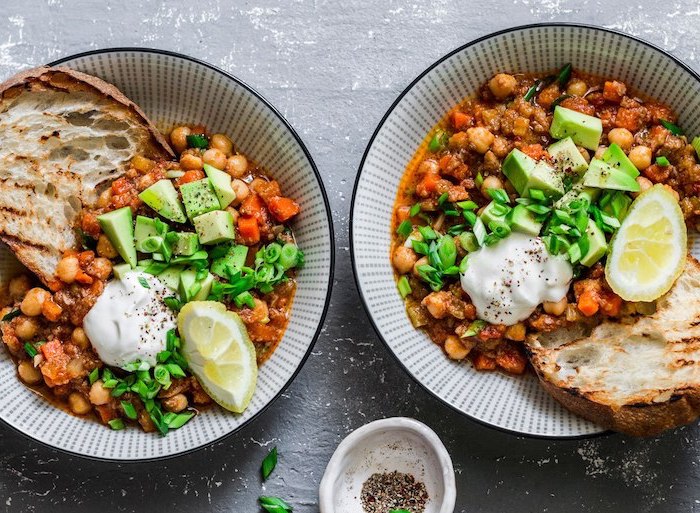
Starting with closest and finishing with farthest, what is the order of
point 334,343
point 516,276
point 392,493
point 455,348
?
point 516,276 → point 455,348 → point 392,493 → point 334,343

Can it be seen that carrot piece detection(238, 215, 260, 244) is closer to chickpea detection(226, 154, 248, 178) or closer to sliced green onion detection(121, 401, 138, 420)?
chickpea detection(226, 154, 248, 178)

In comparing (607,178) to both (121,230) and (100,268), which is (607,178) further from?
(100,268)

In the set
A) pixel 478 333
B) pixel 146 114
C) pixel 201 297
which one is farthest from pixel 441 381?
pixel 146 114

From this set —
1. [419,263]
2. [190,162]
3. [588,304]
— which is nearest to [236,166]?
[190,162]

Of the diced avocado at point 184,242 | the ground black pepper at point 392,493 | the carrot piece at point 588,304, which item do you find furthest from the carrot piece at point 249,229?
the carrot piece at point 588,304

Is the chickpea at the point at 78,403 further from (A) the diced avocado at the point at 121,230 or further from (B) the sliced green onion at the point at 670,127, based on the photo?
(B) the sliced green onion at the point at 670,127

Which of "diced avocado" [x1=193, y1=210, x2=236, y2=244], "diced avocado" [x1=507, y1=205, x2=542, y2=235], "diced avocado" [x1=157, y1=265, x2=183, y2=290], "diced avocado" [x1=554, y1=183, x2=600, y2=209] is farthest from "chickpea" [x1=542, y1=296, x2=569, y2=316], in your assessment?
"diced avocado" [x1=157, y1=265, x2=183, y2=290]

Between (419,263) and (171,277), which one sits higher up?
(419,263)
